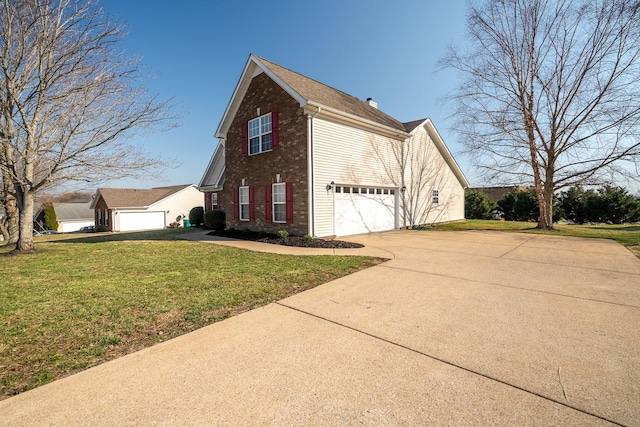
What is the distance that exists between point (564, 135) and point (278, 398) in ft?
64.2

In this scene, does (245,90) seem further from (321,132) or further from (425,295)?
(425,295)

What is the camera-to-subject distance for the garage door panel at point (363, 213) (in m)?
12.5

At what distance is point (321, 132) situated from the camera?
1162cm

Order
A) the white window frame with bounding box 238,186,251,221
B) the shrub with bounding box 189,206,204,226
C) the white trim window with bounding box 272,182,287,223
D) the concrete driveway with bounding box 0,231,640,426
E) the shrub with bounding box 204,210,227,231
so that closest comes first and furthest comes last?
the concrete driveway with bounding box 0,231,640,426 < the white trim window with bounding box 272,182,287,223 < the white window frame with bounding box 238,186,251,221 < the shrub with bounding box 204,210,227,231 < the shrub with bounding box 189,206,204,226

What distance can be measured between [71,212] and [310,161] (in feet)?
176

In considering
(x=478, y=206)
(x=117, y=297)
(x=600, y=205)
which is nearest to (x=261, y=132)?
(x=117, y=297)

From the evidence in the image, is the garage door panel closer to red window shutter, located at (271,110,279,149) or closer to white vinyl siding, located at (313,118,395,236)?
white vinyl siding, located at (313,118,395,236)

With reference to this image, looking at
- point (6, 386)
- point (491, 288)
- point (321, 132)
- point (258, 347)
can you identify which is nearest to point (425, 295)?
point (491, 288)

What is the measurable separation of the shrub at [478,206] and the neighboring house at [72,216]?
5108cm

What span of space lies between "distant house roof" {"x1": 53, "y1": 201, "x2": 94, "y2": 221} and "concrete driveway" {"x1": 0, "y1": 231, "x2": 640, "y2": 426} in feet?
179

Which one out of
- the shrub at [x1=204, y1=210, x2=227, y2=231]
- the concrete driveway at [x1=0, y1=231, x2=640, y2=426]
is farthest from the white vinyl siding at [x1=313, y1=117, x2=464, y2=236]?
the shrub at [x1=204, y1=210, x2=227, y2=231]

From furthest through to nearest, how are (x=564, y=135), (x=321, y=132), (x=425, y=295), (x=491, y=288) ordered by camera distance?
1. (x=564, y=135)
2. (x=321, y=132)
3. (x=491, y=288)
4. (x=425, y=295)

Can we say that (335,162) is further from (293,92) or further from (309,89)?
(309,89)

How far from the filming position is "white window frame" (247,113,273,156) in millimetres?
12992
